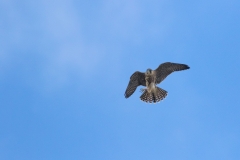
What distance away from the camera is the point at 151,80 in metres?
18.8

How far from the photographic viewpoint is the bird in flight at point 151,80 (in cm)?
1858

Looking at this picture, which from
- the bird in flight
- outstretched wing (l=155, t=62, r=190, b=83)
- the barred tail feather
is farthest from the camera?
the barred tail feather

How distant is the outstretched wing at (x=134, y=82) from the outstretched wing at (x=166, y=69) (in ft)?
2.27

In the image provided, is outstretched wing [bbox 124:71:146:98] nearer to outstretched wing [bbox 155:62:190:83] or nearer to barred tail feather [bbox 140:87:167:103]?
barred tail feather [bbox 140:87:167:103]

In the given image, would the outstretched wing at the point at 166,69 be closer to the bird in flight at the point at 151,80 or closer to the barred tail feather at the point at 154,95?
the bird in flight at the point at 151,80

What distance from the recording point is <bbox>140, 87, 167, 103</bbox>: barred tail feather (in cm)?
1933

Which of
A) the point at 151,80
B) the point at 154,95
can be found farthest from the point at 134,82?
the point at 154,95

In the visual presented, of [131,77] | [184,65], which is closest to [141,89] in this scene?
[131,77]

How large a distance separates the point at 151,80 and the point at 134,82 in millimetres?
807

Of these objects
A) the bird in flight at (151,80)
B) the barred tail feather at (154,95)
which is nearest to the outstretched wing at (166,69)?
the bird in flight at (151,80)

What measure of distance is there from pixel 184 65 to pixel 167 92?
1.87 meters

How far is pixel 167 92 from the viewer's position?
64.1ft

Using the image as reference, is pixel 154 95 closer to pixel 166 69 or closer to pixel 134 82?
pixel 134 82

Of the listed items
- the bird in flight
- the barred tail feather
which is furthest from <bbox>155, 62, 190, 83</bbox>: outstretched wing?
the barred tail feather
